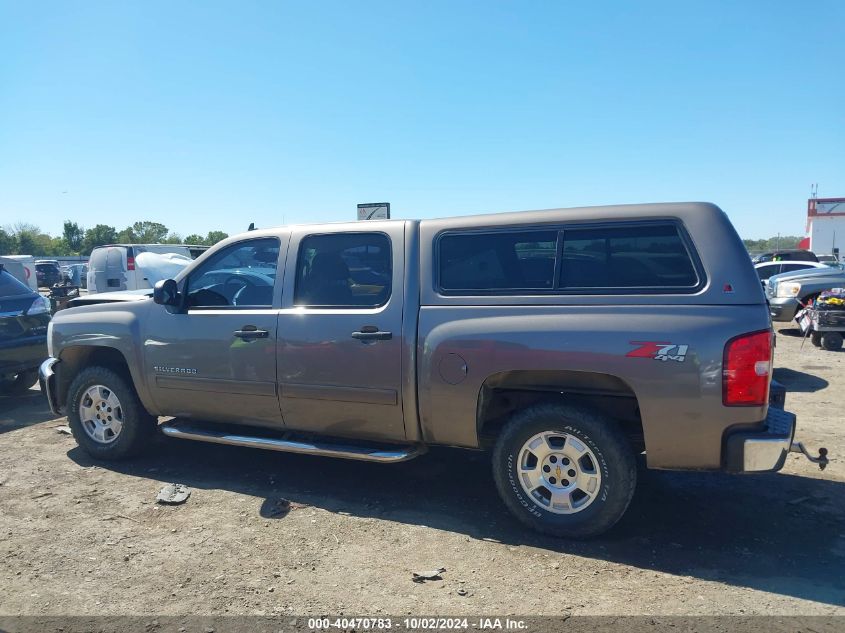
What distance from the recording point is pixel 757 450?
342 cm

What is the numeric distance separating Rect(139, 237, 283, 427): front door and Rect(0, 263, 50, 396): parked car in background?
3.47 m

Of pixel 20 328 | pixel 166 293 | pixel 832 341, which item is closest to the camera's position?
pixel 166 293

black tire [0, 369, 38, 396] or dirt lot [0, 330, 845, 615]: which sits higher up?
black tire [0, 369, 38, 396]

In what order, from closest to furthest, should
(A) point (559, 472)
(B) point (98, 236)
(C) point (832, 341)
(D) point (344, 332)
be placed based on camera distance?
(A) point (559, 472) < (D) point (344, 332) < (C) point (832, 341) < (B) point (98, 236)

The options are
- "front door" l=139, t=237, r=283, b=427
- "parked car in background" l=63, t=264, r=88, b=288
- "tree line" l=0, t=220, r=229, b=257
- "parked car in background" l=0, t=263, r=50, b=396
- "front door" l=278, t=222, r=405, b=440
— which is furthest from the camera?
"tree line" l=0, t=220, r=229, b=257

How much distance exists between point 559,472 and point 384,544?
1.19 m

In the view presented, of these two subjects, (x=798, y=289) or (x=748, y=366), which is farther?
(x=798, y=289)

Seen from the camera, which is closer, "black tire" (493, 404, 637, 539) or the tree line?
"black tire" (493, 404, 637, 539)

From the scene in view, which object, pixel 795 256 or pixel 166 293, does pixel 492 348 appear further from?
pixel 795 256

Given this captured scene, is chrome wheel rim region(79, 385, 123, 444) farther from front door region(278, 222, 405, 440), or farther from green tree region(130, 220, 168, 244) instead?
green tree region(130, 220, 168, 244)

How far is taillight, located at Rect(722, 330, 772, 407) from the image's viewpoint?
3383 millimetres

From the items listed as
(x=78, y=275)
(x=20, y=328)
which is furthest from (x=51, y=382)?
(x=78, y=275)

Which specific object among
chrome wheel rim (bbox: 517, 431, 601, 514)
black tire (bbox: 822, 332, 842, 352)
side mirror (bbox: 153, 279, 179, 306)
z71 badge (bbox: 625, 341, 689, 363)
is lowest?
black tire (bbox: 822, 332, 842, 352)

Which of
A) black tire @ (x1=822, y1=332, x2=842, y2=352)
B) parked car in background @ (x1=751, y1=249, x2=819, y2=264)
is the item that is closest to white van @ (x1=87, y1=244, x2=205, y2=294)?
black tire @ (x1=822, y1=332, x2=842, y2=352)
